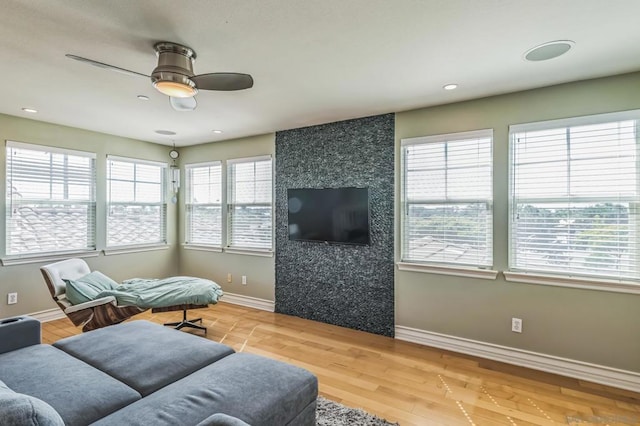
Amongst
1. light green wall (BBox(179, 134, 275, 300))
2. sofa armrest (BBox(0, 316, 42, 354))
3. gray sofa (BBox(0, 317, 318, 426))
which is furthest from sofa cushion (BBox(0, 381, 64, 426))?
light green wall (BBox(179, 134, 275, 300))

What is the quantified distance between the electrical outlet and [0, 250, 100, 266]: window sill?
202 inches

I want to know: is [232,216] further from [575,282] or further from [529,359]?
[575,282]

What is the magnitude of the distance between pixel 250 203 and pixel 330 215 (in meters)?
1.43

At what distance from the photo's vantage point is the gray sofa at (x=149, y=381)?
146 cm

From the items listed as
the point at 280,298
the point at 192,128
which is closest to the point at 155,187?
the point at 192,128

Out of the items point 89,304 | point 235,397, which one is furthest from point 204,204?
point 235,397

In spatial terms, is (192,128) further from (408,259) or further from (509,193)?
(509,193)

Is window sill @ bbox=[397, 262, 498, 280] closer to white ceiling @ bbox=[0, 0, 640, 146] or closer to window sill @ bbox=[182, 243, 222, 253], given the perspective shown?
white ceiling @ bbox=[0, 0, 640, 146]

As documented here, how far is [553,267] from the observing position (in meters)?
2.90

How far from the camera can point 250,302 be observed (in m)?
4.82

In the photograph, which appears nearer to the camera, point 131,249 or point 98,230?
point 98,230

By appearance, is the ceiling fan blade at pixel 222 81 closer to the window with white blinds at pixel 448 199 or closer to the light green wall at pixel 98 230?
the window with white blinds at pixel 448 199

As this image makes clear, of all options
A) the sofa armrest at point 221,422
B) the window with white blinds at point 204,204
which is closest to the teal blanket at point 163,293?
the window with white blinds at point 204,204

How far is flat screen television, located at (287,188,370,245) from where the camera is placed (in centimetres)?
382
